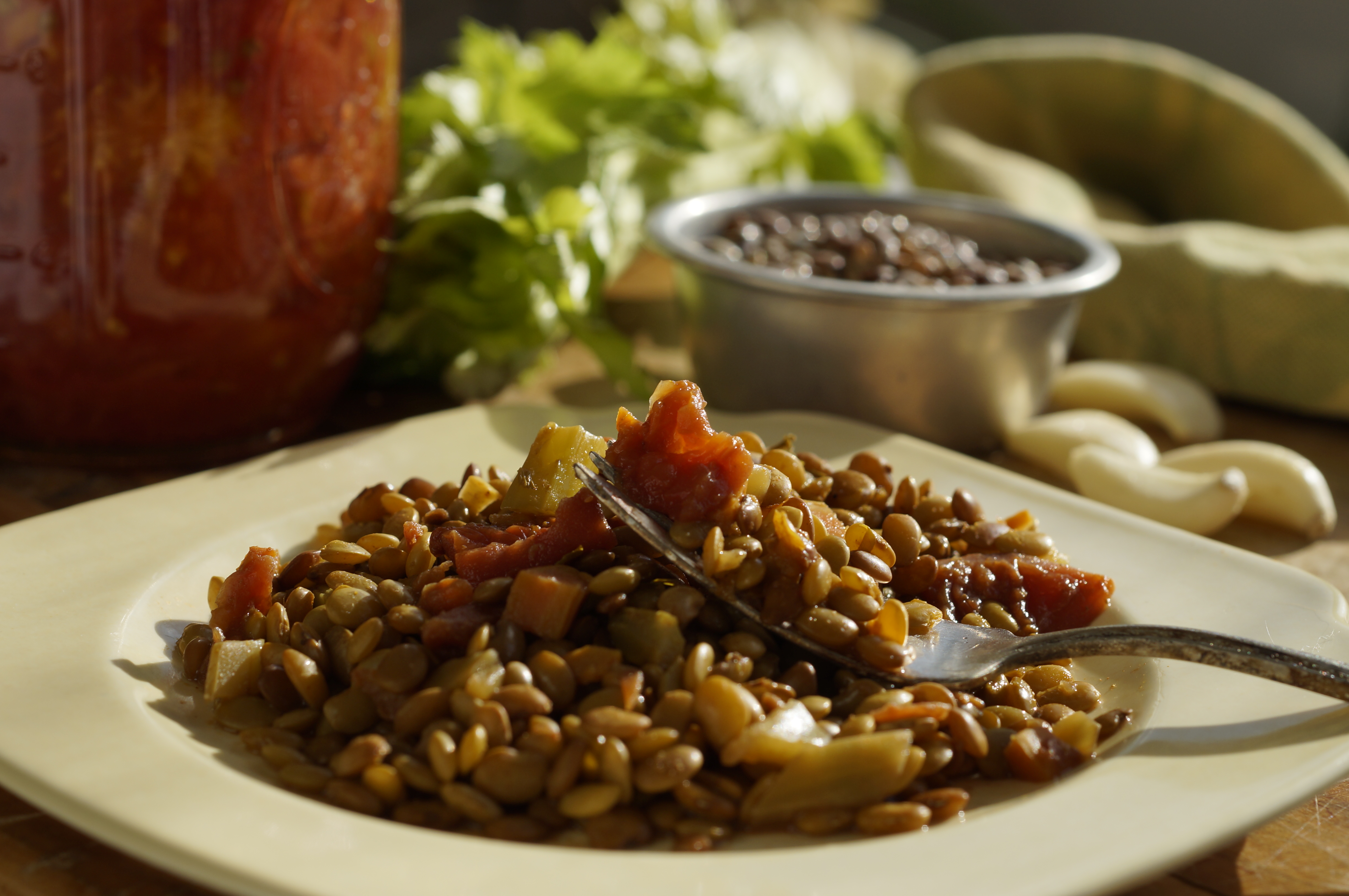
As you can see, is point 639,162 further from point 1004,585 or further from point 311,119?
point 1004,585

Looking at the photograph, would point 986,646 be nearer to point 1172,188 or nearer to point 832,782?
point 832,782

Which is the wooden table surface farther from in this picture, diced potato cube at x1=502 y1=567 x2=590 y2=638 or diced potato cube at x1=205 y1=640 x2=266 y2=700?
diced potato cube at x1=502 y1=567 x2=590 y2=638

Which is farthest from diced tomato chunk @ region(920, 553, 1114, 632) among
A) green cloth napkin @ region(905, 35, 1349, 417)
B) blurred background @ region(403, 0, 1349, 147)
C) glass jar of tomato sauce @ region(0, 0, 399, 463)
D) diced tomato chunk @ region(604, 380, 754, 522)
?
blurred background @ region(403, 0, 1349, 147)

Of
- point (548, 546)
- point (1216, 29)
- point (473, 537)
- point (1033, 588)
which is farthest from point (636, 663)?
point (1216, 29)

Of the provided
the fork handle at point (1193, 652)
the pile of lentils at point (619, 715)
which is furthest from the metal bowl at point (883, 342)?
the fork handle at point (1193, 652)

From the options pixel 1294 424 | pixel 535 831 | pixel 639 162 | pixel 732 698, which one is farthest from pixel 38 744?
pixel 1294 424
